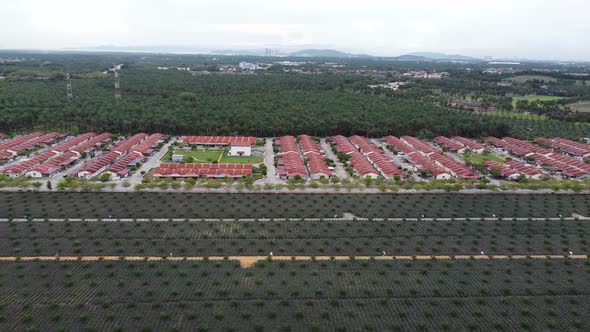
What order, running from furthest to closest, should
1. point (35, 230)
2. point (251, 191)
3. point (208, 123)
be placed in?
point (208, 123) → point (251, 191) → point (35, 230)

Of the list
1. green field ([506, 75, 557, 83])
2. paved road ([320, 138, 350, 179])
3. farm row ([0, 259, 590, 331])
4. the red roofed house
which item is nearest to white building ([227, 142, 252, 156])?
the red roofed house

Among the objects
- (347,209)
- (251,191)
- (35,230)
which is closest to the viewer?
(35,230)

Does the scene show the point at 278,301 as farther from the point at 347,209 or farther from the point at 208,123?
the point at 208,123

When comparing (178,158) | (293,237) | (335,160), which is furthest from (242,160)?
(293,237)

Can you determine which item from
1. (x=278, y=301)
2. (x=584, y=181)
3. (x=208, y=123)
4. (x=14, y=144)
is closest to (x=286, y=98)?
(x=208, y=123)

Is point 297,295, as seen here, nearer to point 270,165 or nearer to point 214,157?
point 270,165

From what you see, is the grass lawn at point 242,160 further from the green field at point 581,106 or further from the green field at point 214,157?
the green field at point 581,106
